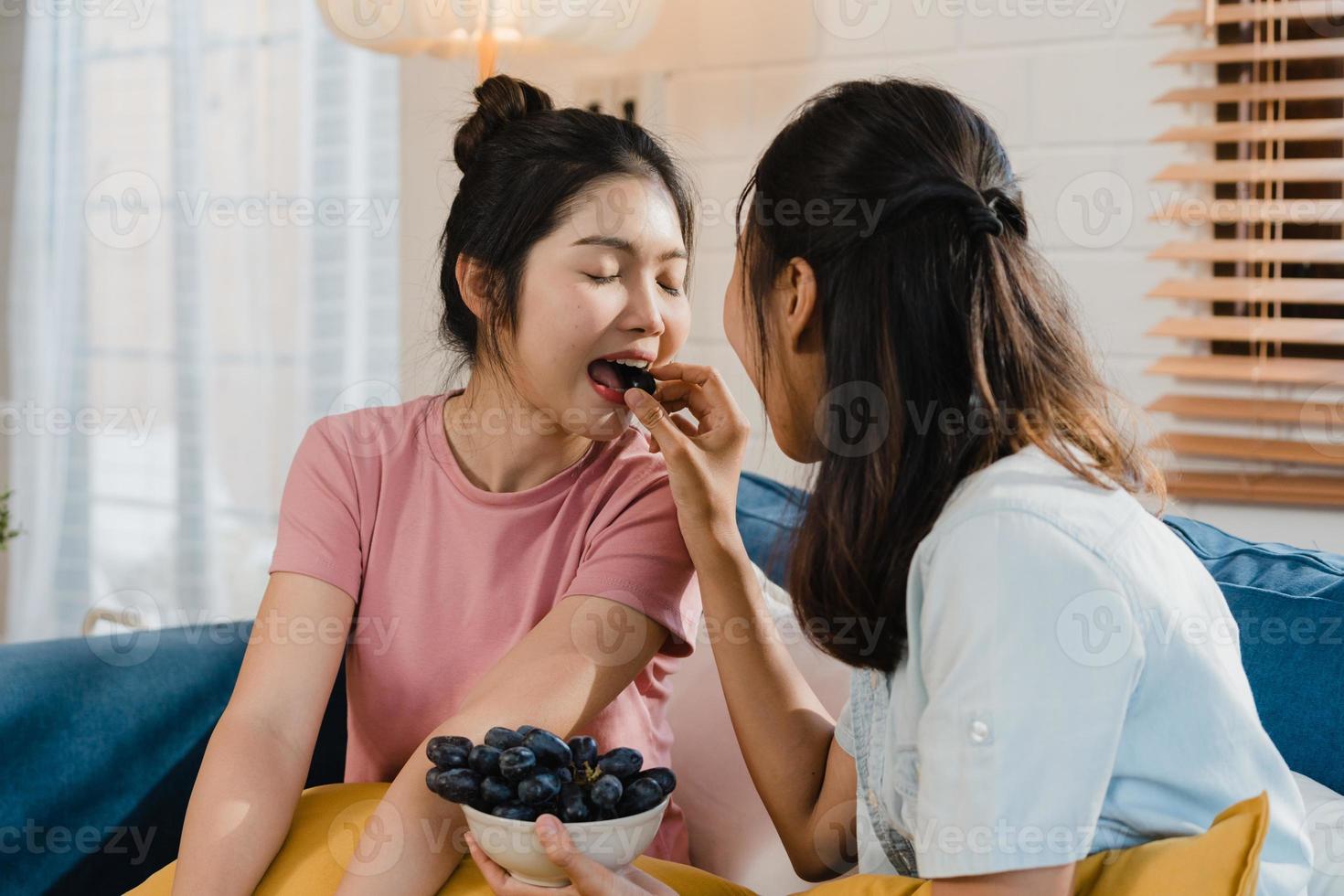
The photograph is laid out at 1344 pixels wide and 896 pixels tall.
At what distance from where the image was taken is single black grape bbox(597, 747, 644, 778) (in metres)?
0.99

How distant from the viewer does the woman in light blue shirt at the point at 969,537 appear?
2.56 ft

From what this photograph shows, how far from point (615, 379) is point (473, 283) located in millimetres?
185

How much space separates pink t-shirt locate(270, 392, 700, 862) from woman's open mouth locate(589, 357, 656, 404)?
95 mm

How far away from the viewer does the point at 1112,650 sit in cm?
80

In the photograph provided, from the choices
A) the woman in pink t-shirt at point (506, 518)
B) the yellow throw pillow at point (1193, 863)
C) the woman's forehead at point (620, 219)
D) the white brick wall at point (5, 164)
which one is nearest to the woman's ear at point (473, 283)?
the woman in pink t-shirt at point (506, 518)

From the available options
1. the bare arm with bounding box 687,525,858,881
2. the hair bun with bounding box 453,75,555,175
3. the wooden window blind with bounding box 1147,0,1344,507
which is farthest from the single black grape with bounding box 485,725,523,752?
the wooden window blind with bounding box 1147,0,1344,507

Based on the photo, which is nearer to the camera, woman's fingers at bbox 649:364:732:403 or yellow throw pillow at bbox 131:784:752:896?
yellow throw pillow at bbox 131:784:752:896

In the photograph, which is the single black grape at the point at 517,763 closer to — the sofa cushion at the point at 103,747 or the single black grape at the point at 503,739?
the single black grape at the point at 503,739

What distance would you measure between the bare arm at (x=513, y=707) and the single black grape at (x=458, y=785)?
11 centimetres

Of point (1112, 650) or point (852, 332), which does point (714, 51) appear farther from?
point (1112, 650)

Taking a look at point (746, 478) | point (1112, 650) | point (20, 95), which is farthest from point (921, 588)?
point (20, 95)

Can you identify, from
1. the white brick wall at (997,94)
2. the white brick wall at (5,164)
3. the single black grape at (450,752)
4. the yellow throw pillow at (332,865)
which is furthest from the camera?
the white brick wall at (5,164)

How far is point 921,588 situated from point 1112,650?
0.42ft

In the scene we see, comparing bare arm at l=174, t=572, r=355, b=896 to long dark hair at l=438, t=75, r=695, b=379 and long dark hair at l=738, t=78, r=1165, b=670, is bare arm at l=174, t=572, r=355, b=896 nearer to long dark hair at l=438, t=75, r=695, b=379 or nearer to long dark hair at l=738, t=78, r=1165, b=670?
long dark hair at l=438, t=75, r=695, b=379
